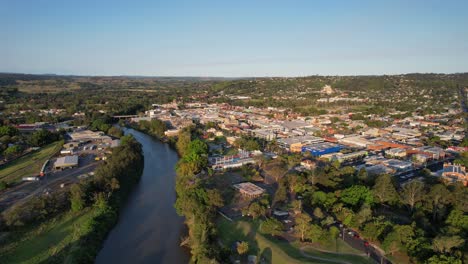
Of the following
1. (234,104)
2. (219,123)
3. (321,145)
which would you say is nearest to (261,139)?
(321,145)

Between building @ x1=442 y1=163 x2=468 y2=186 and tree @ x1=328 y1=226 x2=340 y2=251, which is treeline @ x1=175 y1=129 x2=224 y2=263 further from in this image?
building @ x1=442 y1=163 x2=468 y2=186

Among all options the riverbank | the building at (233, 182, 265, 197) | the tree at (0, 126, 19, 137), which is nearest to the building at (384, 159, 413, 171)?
the building at (233, 182, 265, 197)

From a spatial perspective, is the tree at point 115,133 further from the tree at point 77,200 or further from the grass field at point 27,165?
the tree at point 77,200

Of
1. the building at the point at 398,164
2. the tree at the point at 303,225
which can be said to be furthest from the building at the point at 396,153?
the tree at the point at 303,225

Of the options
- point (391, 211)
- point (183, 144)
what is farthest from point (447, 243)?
point (183, 144)

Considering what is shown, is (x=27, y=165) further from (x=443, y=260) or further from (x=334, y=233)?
(x=443, y=260)

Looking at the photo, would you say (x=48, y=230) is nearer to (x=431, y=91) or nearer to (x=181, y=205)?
(x=181, y=205)
